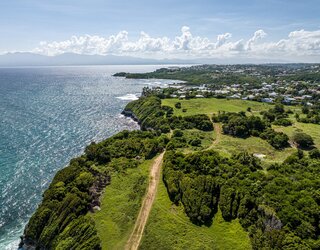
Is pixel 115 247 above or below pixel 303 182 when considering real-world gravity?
below

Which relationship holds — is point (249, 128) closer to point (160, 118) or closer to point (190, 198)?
point (160, 118)

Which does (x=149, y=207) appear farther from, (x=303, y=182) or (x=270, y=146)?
(x=270, y=146)

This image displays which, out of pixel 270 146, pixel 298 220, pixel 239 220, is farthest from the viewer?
pixel 270 146

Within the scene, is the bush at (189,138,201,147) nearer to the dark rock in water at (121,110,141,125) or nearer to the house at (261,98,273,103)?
the dark rock in water at (121,110,141,125)

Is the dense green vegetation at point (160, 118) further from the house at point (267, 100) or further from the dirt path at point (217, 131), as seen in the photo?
the house at point (267, 100)

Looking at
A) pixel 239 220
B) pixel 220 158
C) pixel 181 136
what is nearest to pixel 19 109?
pixel 181 136

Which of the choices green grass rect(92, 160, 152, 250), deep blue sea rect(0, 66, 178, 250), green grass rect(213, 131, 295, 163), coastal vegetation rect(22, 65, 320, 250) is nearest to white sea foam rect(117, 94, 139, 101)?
deep blue sea rect(0, 66, 178, 250)
